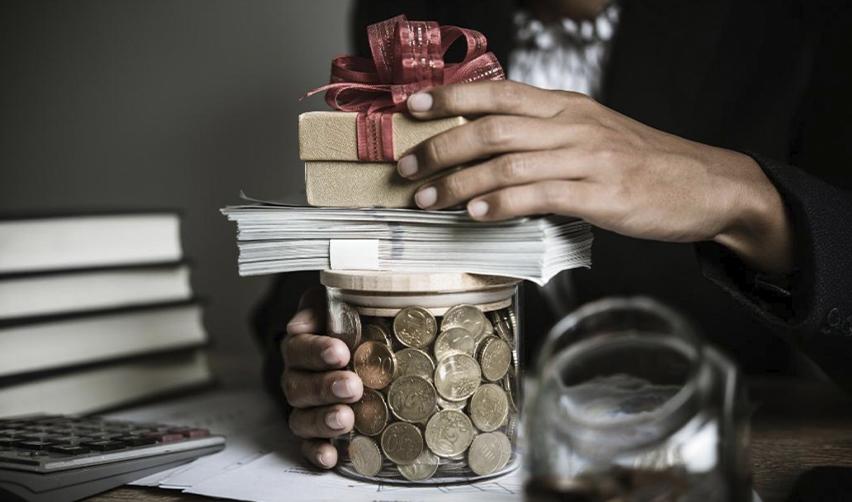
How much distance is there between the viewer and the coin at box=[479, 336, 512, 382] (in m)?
0.71

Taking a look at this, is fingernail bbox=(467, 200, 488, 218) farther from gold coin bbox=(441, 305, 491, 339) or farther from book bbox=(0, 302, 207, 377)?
book bbox=(0, 302, 207, 377)

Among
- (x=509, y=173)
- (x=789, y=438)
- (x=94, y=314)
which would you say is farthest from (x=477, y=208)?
(x=94, y=314)

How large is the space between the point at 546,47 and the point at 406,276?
40.4 inches

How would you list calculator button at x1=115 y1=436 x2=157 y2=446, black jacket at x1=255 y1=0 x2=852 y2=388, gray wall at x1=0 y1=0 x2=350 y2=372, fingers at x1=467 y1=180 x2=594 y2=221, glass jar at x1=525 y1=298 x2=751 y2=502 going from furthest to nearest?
gray wall at x1=0 y1=0 x2=350 y2=372 < black jacket at x1=255 y1=0 x2=852 y2=388 < calculator button at x1=115 y1=436 x2=157 y2=446 < fingers at x1=467 y1=180 x2=594 y2=221 < glass jar at x1=525 y1=298 x2=751 y2=502

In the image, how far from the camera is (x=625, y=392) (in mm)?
637

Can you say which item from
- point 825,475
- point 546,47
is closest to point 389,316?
point 825,475

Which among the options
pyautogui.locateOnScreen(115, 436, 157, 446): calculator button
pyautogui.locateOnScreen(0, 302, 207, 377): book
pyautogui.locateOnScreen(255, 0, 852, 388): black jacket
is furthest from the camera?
pyautogui.locateOnScreen(255, 0, 852, 388): black jacket

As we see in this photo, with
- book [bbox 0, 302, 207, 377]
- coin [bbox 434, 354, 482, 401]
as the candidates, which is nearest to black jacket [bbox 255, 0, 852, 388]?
book [bbox 0, 302, 207, 377]

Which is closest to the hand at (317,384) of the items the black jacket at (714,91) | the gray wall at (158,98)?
the black jacket at (714,91)

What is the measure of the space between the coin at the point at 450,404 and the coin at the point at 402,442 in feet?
0.10

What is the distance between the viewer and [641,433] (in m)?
0.42

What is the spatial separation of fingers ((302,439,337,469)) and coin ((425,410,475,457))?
11 centimetres

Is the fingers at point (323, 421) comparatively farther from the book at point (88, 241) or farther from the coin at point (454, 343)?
the book at point (88, 241)

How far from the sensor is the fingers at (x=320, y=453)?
756 mm
